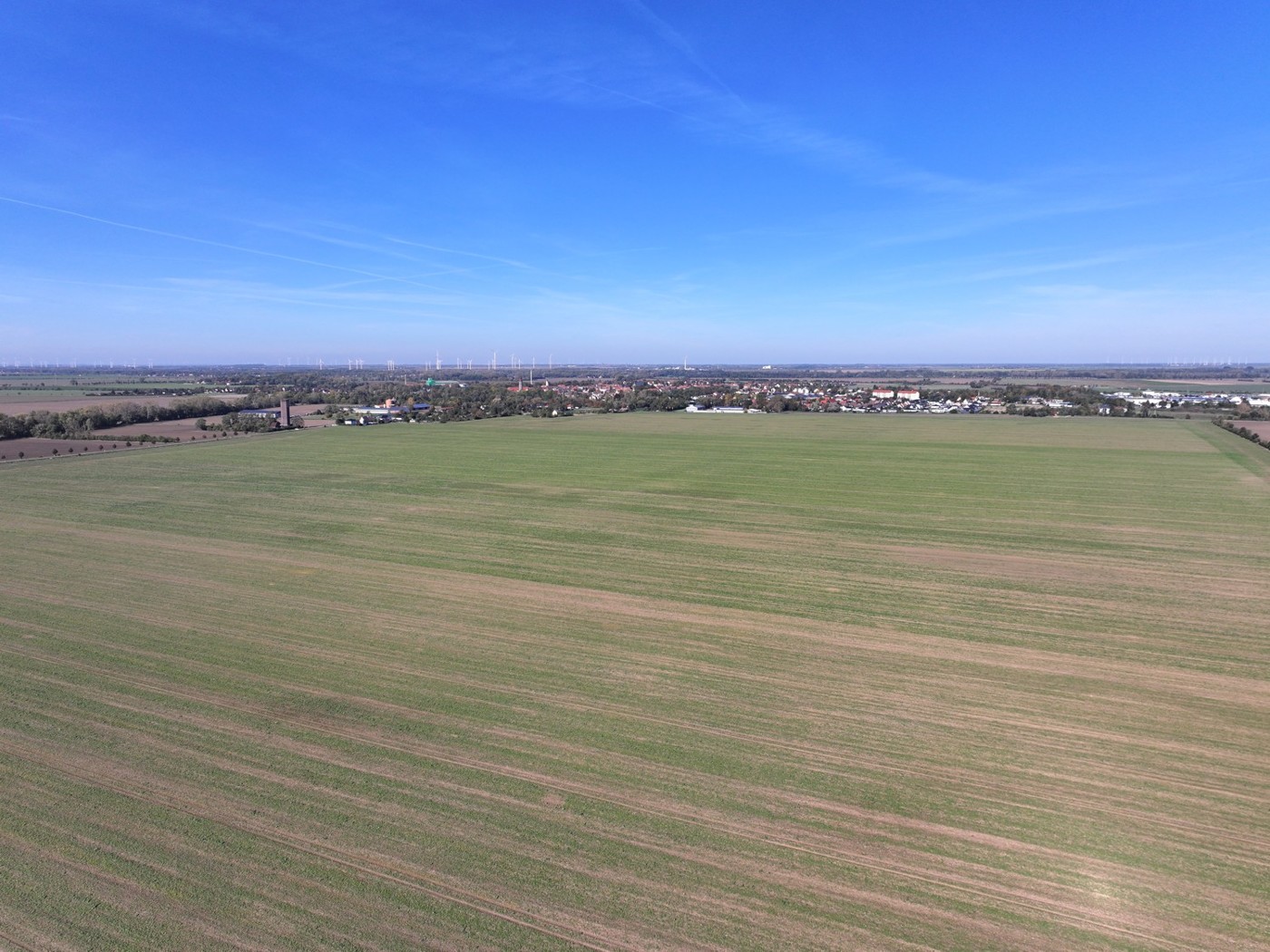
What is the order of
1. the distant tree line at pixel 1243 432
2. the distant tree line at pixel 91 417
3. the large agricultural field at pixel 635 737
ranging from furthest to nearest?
the distant tree line at pixel 91 417, the distant tree line at pixel 1243 432, the large agricultural field at pixel 635 737

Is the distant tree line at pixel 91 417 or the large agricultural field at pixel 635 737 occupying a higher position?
the distant tree line at pixel 91 417

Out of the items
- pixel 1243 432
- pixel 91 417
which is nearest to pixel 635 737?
pixel 1243 432

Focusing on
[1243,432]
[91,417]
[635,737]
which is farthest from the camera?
[91,417]

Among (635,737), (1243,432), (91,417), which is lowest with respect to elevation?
(635,737)

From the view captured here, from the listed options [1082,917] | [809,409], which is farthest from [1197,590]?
[809,409]

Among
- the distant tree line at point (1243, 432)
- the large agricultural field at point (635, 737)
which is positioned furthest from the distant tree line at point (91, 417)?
the distant tree line at point (1243, 432)

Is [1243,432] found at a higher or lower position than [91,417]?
lower

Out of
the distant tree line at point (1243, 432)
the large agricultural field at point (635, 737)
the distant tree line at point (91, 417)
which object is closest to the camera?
the large agricultural field at point (635, 737)

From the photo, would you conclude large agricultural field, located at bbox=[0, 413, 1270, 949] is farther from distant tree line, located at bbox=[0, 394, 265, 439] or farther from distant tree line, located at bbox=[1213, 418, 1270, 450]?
distant tree line, located at bbox=[0, 394, 265, 439]

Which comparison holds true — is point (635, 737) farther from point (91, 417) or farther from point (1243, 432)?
point (91, 417)

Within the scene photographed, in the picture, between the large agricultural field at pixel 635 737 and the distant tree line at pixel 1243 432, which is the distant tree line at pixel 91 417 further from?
the distant tree line at pixel 1243 432
